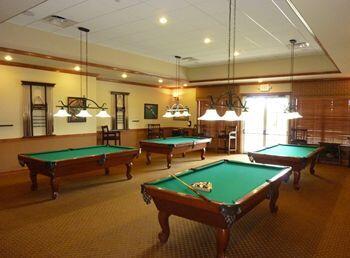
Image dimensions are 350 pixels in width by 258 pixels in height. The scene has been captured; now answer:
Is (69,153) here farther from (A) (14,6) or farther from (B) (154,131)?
(B) (154,131)

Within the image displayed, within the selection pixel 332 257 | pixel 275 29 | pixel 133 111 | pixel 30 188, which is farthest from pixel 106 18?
pixel 133 111

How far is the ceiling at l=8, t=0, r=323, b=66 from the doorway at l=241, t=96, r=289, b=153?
107 inches

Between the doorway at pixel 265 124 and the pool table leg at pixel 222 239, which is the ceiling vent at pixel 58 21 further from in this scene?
the doorway at pixel 265 124

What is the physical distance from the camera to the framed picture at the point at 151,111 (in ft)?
34.6

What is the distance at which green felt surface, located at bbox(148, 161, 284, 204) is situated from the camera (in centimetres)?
264

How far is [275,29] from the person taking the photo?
493 centimetres

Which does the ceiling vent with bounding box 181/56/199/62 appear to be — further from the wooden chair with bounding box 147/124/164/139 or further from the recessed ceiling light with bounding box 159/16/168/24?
the wooden chair with bounding box 147/124/164/139

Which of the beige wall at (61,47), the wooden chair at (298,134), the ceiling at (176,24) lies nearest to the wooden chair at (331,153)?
the wooden chair at (298,134)

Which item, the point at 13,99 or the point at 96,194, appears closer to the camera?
the point at 96,194

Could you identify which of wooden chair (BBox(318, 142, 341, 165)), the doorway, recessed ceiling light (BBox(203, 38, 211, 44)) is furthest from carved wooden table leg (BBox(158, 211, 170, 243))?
the doorway

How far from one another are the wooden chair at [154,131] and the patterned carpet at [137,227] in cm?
530

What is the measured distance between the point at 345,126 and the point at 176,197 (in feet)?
24.1

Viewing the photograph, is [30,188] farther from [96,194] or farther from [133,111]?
[133,111]

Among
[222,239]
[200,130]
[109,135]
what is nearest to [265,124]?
[200,130]
